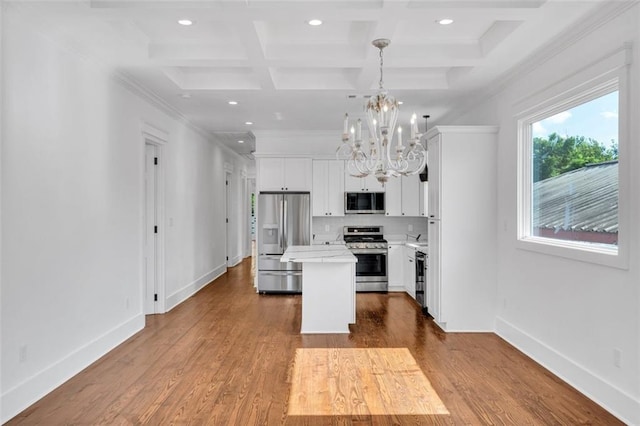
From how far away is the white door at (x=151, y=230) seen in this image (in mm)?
5289

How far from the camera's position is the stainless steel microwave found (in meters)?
7.14

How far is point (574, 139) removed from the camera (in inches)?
134

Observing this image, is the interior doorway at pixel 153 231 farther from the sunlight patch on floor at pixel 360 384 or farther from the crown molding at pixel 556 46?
the crown molding at pixel 556 46

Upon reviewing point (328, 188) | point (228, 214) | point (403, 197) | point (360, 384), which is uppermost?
point (328, 188)

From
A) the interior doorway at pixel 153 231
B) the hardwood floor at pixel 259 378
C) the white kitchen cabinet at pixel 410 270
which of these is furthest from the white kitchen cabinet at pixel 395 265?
the interior doorway at pixel 153 231

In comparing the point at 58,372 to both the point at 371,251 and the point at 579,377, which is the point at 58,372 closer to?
the point at 579,377

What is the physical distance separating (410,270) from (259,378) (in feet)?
12.0

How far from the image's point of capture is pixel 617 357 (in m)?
2.77

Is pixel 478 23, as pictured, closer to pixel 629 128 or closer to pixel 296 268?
pixel 629 128

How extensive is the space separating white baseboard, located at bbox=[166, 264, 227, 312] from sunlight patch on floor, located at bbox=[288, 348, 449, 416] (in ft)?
8.10

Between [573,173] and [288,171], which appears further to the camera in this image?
[288,171]

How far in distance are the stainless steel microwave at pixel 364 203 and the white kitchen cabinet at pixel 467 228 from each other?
98.5 inches

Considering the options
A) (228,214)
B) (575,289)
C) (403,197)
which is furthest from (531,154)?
(228,214)

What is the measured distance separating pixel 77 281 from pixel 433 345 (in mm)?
3289
